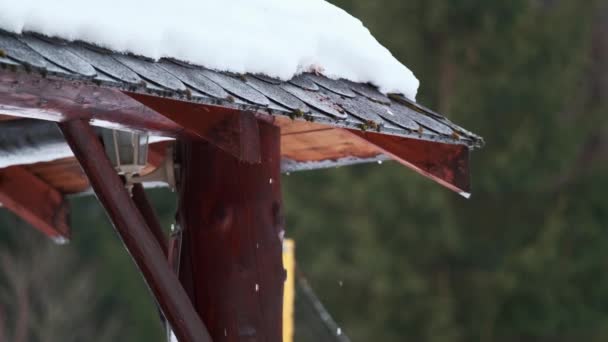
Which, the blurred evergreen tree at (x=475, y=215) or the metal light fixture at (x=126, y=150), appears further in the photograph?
the blurred evergreen tree at (x=475, y=215)

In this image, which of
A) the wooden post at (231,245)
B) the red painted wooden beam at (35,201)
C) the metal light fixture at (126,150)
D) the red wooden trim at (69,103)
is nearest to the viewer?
the red wooden trim at (69,103)

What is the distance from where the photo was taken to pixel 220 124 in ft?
7.45

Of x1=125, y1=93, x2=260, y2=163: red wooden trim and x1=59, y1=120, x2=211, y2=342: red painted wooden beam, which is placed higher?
x1=125, y1=93, x2=260, y2=163: red wooden trim

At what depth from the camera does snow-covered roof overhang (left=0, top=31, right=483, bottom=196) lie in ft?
6.16

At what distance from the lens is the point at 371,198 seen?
44.7 feet

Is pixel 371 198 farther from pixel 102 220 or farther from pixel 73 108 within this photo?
pixel 73 108

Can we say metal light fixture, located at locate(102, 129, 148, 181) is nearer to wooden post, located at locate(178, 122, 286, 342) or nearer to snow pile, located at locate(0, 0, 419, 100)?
wooden post, located at locate(178, 122, 286, 342)

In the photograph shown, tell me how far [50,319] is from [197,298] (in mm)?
14350

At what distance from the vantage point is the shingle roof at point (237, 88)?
1.84 meters

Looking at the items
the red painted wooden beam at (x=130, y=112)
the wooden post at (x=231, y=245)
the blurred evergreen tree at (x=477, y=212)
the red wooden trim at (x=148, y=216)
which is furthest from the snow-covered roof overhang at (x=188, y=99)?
the blurred evergreen tree at (x=477, y=212)

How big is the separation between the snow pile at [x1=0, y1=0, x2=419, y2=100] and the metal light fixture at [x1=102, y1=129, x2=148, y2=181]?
0.44 metres

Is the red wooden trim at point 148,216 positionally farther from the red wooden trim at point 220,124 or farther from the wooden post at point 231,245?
the red wooden trim at point 220,124

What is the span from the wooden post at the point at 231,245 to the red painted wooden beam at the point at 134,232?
0.17 m

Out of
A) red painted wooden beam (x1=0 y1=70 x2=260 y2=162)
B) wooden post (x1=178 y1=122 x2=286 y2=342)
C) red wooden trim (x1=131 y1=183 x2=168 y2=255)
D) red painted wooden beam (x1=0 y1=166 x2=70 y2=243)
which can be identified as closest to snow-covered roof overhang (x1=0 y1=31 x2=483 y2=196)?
red painted wooden beam (x1=0 y1=70 x2=260 y2=162)
